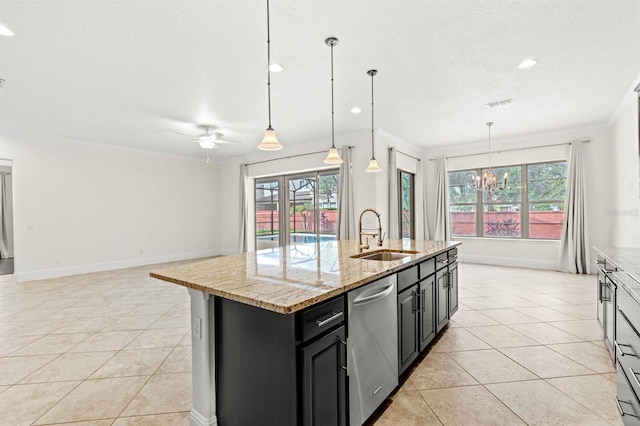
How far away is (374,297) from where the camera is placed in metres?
1.81

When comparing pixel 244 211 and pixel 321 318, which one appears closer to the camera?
pixel 321 318

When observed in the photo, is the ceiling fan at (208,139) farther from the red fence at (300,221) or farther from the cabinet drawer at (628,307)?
the cabinet drawer at (628,307)

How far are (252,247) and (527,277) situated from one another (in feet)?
20.2

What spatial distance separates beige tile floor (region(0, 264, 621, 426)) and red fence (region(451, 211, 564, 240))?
7.69 ft

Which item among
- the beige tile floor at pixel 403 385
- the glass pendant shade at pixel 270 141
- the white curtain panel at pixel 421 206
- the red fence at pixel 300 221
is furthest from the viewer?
the white curtain panel at pixel 421 206

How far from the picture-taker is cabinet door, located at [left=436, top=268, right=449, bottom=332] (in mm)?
2809

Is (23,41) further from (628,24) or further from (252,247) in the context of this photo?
(252,247)

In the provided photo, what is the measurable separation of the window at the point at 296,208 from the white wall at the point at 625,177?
459 cm

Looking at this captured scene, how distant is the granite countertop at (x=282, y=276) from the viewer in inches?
53.9

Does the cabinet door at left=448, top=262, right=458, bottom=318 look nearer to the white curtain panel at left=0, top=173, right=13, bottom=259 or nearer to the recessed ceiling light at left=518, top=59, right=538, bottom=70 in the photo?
the recessed ceiling light at left=518, top=59, right=538, bottom=70

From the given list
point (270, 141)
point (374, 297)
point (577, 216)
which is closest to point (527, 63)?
point (270, 141)

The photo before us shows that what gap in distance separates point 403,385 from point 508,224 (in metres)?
5.89

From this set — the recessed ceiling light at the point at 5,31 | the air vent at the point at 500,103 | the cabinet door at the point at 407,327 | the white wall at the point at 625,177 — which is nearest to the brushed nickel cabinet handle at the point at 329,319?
the cabinet door at the point at 407,327

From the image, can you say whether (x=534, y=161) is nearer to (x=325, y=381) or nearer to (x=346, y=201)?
(x=346, y=201)
